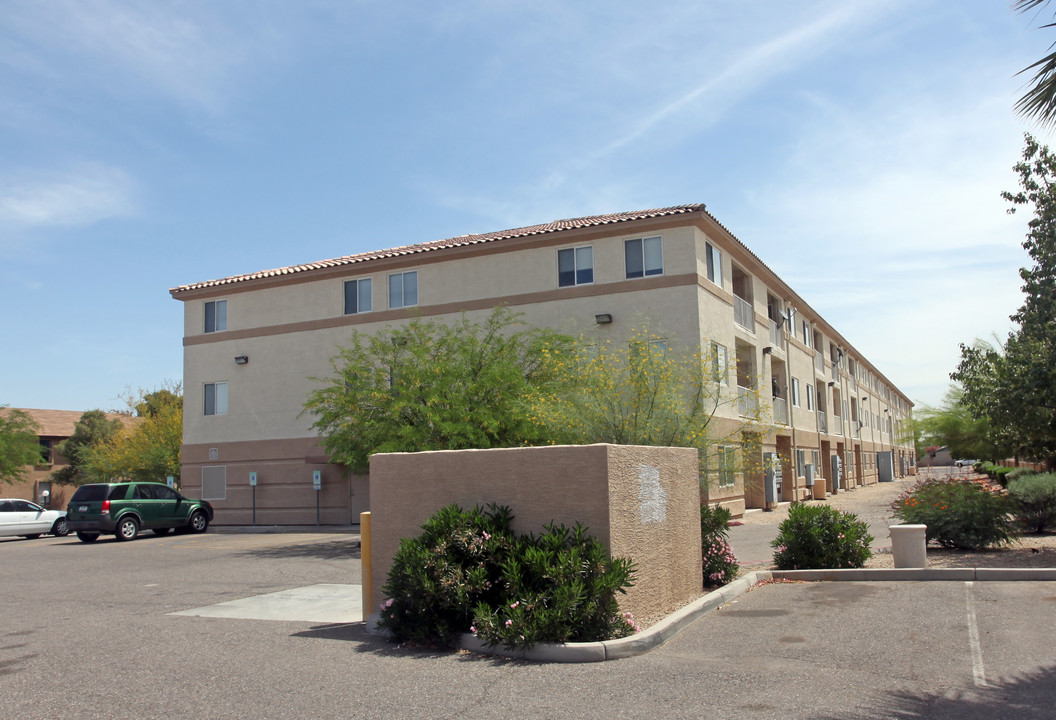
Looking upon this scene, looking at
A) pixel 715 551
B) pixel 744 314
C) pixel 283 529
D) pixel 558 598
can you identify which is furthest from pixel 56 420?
pixel 558 598

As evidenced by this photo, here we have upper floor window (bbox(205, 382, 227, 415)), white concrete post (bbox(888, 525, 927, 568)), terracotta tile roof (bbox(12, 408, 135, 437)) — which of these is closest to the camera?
white concrete post (bbox(888, 525, 927, 568))

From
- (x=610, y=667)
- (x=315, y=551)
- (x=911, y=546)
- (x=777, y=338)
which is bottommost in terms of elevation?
(x=315, y=551)

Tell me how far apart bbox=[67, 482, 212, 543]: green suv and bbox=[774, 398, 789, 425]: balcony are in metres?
21.5

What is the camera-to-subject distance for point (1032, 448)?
95.9 ft

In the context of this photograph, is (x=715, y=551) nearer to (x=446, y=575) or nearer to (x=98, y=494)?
(x=446, y=575)

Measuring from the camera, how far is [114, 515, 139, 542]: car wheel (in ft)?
85.3

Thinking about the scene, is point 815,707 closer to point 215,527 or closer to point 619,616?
point 619,616

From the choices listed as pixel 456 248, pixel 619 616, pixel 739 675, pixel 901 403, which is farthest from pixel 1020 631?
pixel 901 403

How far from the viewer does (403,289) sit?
29969mm

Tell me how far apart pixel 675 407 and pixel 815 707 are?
9978 mm

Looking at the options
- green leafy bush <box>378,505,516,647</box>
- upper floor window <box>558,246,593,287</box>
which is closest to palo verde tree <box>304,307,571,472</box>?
upper floor window <box>558,246,593,287</box>

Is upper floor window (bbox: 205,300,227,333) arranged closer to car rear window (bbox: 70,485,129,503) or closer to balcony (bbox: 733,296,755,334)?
car rear window (bbox: 70,485,129,503)

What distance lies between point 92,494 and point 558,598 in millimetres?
22579

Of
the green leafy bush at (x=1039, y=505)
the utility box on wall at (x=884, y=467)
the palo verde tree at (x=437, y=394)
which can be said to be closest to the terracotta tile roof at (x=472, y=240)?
the palo verde tree at (x=437, y=394)
